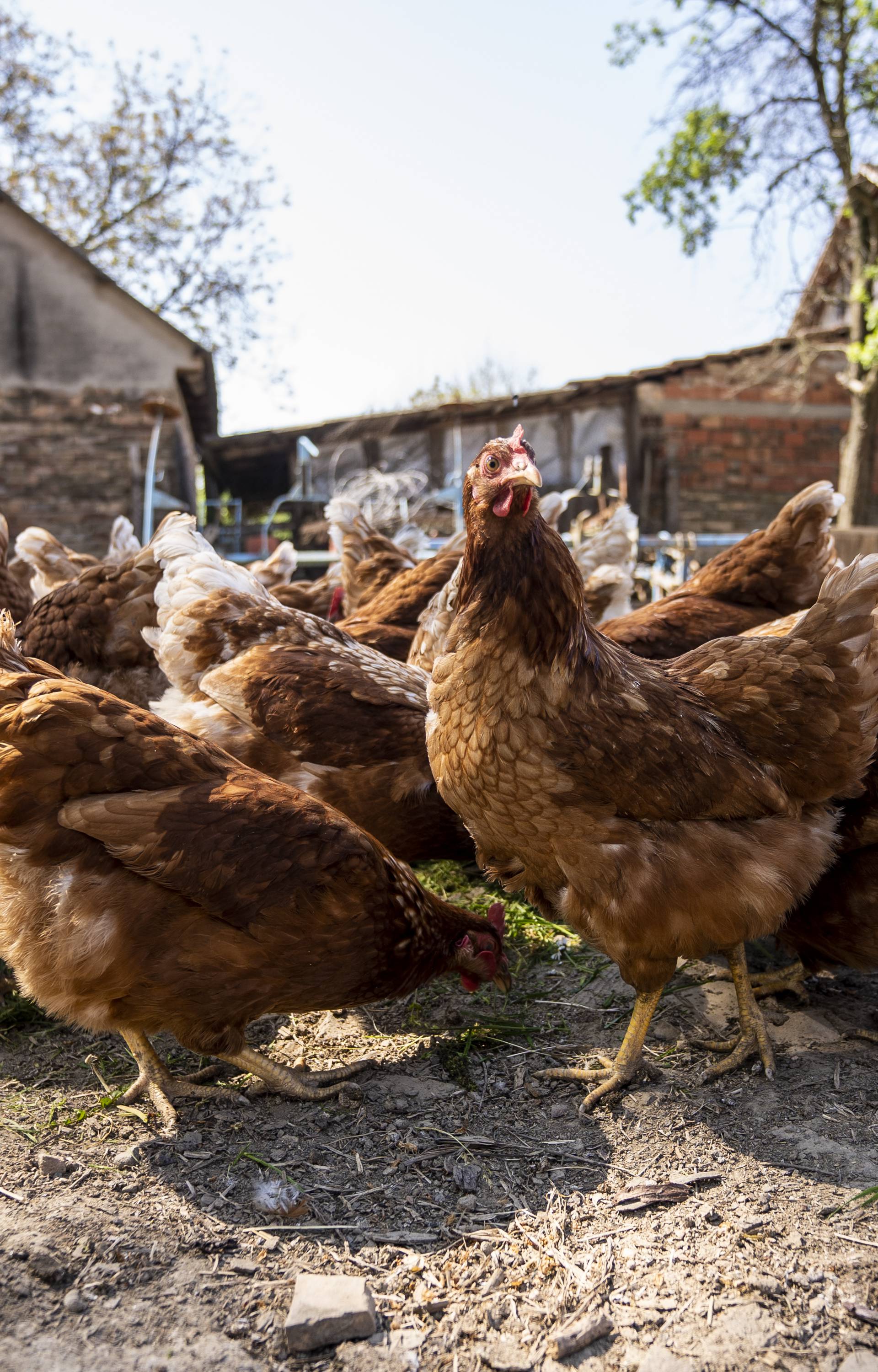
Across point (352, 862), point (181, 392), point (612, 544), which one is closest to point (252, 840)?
point (352, 862)

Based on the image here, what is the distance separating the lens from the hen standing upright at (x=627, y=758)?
8.02 feet

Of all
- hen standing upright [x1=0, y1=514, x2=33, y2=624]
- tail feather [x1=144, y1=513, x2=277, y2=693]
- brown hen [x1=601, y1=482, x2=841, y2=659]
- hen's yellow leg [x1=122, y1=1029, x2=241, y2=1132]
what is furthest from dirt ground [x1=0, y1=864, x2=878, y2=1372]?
hen standing upright [x1=0, y1=514, x2=33, y2=624]

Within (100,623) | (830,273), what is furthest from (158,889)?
(830,273)

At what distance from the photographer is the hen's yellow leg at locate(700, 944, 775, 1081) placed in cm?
265

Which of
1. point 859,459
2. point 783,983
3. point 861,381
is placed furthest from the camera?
point 861,381

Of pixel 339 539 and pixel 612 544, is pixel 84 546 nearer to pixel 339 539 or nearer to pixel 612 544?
pixel 339 539

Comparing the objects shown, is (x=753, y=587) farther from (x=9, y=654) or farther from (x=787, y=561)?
(x=9, y=654)

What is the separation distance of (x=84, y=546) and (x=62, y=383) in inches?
78.0

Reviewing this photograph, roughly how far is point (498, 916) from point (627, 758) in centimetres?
79

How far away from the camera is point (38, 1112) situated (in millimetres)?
2453

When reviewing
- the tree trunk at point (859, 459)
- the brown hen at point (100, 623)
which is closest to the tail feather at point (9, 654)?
the brown hen at point (100, 623)

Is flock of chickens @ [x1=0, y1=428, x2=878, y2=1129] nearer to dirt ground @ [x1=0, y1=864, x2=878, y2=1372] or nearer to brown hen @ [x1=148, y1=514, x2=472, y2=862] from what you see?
dirt ground @ [x1=0, y1=864, x2=878, y2=1372]

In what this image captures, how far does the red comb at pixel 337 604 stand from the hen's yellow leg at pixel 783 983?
3.93m

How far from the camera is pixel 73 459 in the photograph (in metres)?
11.3
